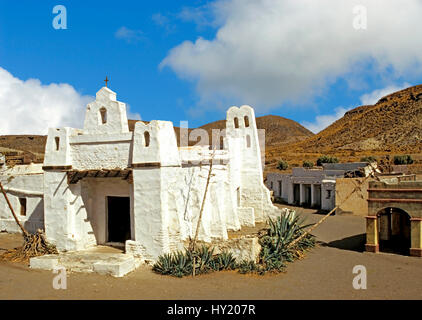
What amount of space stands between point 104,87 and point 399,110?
62.1 meters

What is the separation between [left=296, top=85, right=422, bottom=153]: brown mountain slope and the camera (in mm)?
53562

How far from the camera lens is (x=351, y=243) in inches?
605

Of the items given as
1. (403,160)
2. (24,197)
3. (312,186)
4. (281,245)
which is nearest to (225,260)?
(281,245)

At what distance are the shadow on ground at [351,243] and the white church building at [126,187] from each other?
4194 mm

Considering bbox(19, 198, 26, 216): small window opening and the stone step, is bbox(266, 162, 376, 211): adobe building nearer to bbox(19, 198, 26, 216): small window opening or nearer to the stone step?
the stone step

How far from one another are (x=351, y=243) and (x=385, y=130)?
4996 centimetres

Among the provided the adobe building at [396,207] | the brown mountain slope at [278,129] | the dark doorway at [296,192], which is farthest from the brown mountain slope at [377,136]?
the adobe building at [396,207]

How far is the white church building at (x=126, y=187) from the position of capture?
11992 millimetres

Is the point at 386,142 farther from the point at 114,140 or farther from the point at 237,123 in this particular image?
the point at 114,140

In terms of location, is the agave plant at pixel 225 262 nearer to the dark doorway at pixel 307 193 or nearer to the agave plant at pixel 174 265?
the agave plant at pixel 174 265

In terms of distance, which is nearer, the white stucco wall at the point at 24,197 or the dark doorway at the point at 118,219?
the dark doorway at the point at 118,219

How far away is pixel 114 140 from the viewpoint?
1288 cm
